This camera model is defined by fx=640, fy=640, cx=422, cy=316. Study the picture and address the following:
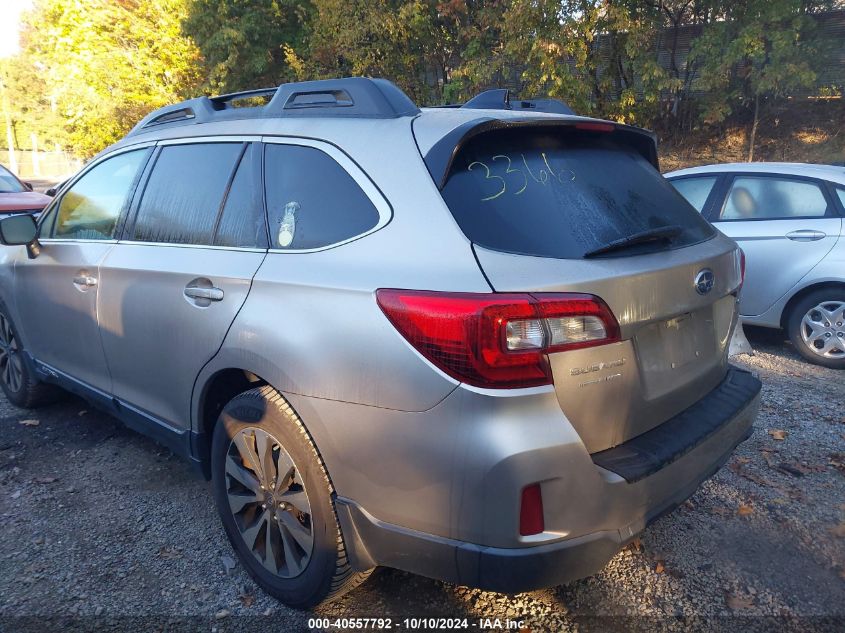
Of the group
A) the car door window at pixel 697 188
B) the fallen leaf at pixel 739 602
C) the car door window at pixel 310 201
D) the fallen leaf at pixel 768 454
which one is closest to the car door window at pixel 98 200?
the car door window at pixel 310 201

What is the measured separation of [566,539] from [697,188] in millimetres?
4950

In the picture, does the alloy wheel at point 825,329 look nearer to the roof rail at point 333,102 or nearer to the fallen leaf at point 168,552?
the roof rail at point 333,102

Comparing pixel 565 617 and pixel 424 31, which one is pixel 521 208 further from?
pixel 424 31

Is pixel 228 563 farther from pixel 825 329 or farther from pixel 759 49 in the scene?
→ pixel 759 49

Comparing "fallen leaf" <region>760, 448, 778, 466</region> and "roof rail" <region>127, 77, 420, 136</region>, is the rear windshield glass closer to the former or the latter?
"roof rail" <region>127, 77, 420, 136</region>

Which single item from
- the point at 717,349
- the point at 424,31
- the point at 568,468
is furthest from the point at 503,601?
the point at 424,31

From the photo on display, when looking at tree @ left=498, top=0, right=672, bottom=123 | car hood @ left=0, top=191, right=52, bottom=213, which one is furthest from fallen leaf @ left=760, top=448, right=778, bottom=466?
tree @ left=498, top=0, right=672, bottom=123

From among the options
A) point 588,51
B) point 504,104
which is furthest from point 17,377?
point 588,51

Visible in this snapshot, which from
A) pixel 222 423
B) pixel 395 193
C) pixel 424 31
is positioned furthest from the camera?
pixel 424 31

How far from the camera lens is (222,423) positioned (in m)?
2.54

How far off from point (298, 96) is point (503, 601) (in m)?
2.18

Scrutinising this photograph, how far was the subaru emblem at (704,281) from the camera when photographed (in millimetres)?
2287

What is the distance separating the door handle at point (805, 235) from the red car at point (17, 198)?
8.41 metres

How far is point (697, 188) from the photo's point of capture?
5941mm
